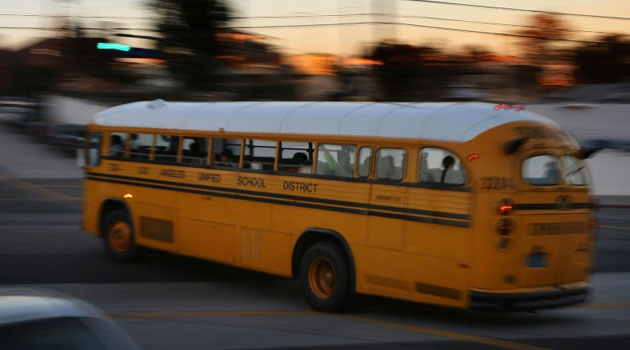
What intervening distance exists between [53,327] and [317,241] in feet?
22.4

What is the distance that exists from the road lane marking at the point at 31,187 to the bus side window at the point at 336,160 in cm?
2003

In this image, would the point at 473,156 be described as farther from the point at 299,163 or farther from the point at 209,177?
the point at 209,177

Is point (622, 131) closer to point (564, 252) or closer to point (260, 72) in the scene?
point (260, 72)

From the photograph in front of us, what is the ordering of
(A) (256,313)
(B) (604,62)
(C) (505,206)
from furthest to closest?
(B) (604,62) < (A) (256,313) < (C) (505,206)

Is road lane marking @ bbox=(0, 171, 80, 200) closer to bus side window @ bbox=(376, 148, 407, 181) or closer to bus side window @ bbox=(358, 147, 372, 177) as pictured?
bus side window @ bbox=(358, 147, 372, 177)

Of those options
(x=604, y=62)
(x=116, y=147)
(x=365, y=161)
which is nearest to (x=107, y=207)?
(x=116, y=147)

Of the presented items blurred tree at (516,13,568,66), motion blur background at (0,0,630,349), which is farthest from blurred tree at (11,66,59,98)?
blurred tree at (516,13,568,66)

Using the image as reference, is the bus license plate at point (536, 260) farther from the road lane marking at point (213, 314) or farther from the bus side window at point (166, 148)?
the bus side window at point (166, 148)

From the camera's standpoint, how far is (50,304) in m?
4.06

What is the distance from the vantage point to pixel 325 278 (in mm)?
10430

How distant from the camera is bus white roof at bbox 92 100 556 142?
30.5 feet

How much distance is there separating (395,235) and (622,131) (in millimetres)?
36871

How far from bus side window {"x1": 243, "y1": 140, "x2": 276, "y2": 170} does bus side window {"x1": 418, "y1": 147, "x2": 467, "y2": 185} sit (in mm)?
2358

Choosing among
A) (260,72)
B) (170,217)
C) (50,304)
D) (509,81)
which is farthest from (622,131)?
(50,304)
